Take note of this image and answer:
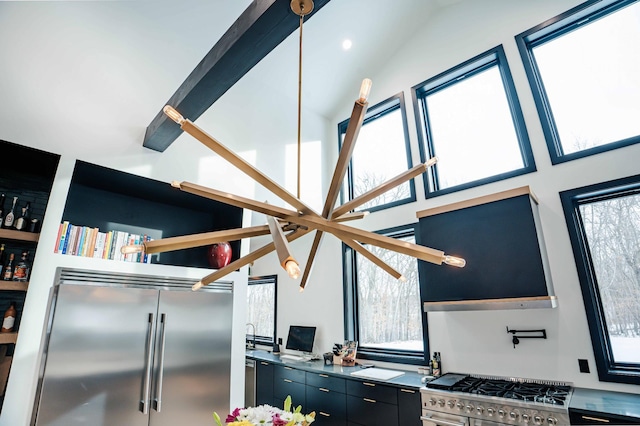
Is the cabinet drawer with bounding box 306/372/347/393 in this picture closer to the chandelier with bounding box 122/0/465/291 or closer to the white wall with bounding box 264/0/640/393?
the white wall with bounding box 264/0/640/393

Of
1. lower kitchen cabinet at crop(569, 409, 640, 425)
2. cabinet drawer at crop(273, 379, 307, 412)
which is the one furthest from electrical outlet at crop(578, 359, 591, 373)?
cabinet drawer at crop(273, 379, 307, 412)

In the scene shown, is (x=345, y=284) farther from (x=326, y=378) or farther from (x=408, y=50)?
(x=408, y=50)

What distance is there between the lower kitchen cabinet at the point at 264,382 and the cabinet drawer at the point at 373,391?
1435 millimetres

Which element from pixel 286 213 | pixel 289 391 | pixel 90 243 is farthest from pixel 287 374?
pixel 286 213

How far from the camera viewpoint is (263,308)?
5.70m

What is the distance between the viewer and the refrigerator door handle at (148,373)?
2.46m

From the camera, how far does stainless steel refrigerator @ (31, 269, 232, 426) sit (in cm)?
220

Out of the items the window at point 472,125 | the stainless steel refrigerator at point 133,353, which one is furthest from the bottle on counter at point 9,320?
the window at point 472,125

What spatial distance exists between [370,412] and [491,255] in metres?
1.80

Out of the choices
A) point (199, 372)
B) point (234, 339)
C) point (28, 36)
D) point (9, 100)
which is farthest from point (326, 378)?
point (28, 36)

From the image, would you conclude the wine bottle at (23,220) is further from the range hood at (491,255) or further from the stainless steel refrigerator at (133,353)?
the range hood at (491,255)

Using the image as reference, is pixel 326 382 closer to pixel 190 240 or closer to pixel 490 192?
pixel 490 192

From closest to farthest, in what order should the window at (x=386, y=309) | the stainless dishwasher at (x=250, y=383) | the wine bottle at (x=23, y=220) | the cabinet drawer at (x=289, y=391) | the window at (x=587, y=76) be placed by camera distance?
the wine bottle at (x=23, y=220)
the window at (x=587, y=76)
the window at (x=386, y=309)
the cabinet drawer at (x=289, y=391)
the stainless dishwasher at (x=250, y=383)

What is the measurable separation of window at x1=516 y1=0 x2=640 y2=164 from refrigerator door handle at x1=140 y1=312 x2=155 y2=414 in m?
3.71
